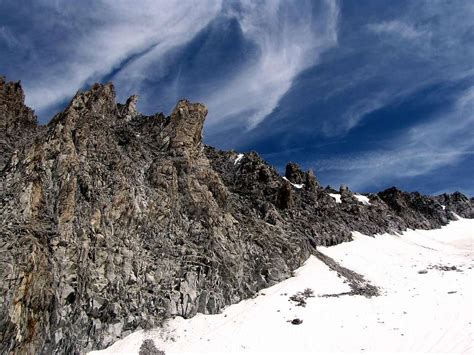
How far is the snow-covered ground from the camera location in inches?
797

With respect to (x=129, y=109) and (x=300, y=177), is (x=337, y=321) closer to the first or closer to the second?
(x=129, y=109)

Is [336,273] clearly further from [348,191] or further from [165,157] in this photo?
[348,191]

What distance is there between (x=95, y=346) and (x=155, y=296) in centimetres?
Result: 462

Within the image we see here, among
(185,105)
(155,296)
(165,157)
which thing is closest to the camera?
(155,296)

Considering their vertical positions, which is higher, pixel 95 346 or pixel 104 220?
pixel 104 220

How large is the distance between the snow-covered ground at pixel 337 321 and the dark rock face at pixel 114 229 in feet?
4.31

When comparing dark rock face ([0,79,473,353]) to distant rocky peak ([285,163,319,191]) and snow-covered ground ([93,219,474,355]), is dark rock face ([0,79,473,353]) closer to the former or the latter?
snow-covered ground ([93,219,474,355])

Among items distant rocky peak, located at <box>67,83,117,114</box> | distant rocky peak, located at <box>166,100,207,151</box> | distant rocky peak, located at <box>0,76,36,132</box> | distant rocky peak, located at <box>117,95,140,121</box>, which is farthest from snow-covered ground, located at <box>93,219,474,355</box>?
distant rocky peak, located at <box>117,95,140,121</box>

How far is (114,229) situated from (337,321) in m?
15.2

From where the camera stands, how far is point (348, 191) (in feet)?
236

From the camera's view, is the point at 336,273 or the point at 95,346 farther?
the point at 336,273

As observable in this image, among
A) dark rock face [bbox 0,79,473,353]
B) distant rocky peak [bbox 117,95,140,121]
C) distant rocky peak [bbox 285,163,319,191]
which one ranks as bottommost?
dark rock face [bbox 0,79,473,353]

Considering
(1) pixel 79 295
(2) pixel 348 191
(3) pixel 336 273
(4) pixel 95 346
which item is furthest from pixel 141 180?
(2) pixel 348 191

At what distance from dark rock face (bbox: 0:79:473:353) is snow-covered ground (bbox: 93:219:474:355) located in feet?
4.31
